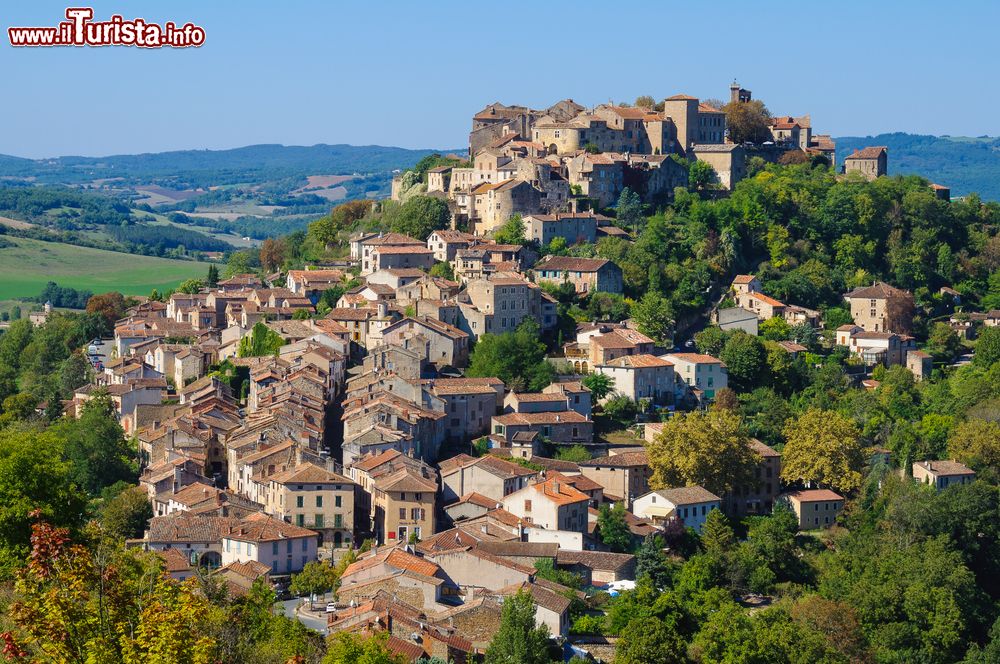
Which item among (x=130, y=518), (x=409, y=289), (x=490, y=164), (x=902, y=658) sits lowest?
(x=902, y=658)

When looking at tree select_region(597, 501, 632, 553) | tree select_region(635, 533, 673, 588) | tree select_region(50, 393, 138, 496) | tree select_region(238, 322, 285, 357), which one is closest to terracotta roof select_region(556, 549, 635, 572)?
tree select_region(635, 533, 673, 588)

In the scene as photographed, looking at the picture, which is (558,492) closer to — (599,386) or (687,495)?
(687,495)

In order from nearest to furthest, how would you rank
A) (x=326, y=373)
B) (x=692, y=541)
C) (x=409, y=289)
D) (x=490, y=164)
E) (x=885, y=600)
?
(x=885, y=600) < (x=692, y=541) < (x=326, y=373) < (x=409, y=289) < (x=490, y=164)

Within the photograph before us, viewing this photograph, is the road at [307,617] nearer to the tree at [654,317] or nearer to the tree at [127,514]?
the tree at [127,514]

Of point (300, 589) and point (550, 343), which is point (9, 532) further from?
point (550, 343)

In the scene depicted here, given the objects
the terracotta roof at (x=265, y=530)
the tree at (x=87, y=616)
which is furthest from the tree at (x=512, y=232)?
the tree at (x=87, y=616)

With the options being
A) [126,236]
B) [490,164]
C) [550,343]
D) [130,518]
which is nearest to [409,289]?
[550,343]
